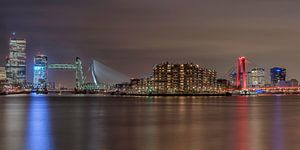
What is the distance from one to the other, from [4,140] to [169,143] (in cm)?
742

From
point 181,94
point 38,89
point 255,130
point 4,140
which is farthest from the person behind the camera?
point 38,89

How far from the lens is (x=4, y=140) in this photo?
878 inches

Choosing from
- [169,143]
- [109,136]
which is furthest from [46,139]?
[169,143]

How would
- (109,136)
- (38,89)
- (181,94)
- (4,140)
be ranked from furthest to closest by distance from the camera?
(38,89), (181,94), (109,136), (4,140)

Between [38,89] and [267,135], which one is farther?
[38,89]

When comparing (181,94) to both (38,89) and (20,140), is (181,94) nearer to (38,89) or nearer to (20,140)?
(38,89)

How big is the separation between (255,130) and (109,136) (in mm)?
8643

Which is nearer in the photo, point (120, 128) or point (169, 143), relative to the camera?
point (169, 143)

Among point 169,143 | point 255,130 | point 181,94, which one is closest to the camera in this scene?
point 169,143

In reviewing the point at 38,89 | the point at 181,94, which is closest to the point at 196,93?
the point at 181,94

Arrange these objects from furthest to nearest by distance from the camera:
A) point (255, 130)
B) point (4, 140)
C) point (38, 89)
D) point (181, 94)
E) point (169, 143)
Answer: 1. point (38, 89)
2. point (181, 94)
3. point (255, 130)
4. point (4, 140)
5. point (169, 143)

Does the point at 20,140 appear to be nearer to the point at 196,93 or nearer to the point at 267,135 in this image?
the point at 267,135

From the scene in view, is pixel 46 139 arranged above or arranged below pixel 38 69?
below

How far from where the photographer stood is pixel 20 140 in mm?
22484
